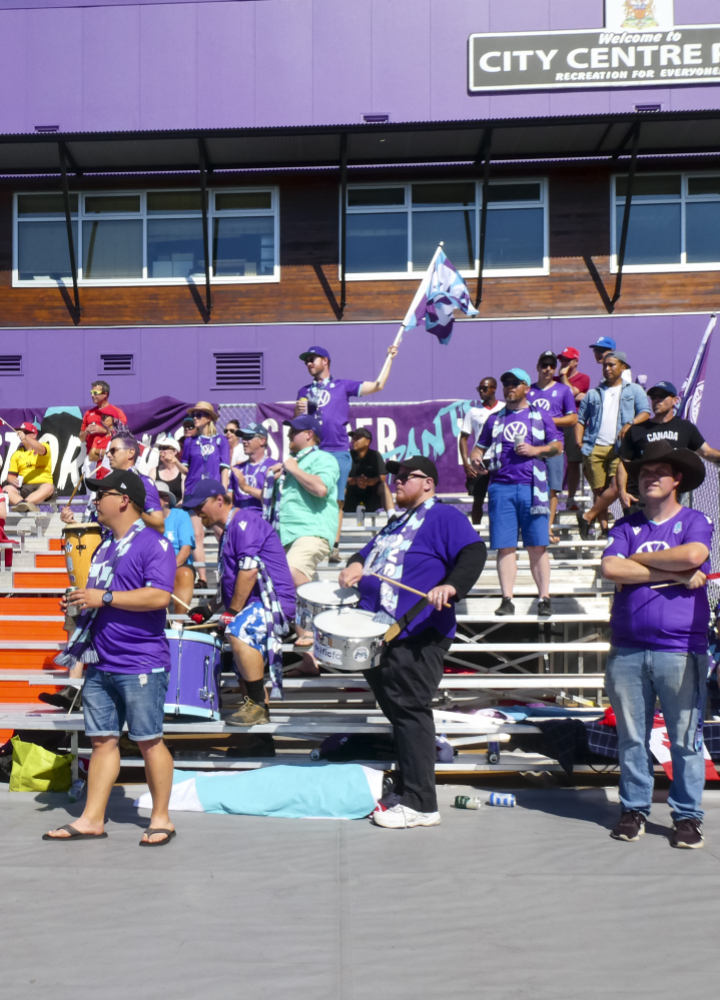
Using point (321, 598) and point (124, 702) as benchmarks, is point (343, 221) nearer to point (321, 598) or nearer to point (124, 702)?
point (321, 598)

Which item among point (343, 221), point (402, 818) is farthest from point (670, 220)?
point (402, 818)

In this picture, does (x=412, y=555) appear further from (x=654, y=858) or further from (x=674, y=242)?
(x=674, y=242)

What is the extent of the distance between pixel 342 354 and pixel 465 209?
336 cm

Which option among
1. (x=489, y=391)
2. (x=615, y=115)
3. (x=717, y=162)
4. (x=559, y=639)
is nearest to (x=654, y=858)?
(x=559, y=639)

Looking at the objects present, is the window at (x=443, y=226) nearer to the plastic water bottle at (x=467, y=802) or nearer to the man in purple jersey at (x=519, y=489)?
the man in purple jersey at (x=519, y=489)

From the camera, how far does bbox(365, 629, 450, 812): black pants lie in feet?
19.5

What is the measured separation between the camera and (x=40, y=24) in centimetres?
1664

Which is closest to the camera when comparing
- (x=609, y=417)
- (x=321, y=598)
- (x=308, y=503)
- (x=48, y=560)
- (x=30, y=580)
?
(x=321, y=598)

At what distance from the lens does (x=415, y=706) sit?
5945 mm

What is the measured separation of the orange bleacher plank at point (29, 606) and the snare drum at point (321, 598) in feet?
15.5

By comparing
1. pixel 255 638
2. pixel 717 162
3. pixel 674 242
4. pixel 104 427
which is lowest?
pixel 255 638

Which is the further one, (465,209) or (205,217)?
(465,209)

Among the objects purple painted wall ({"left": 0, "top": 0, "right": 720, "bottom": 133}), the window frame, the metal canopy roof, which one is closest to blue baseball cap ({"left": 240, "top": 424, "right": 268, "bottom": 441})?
the window frame

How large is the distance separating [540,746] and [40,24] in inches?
593
